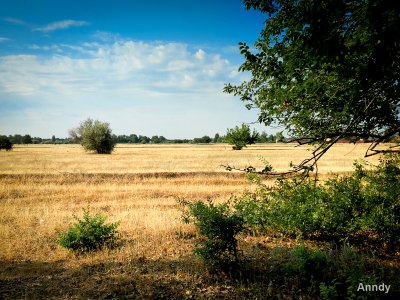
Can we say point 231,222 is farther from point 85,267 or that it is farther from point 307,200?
point 85,267

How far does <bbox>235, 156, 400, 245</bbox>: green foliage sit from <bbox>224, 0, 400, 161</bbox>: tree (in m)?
1.89

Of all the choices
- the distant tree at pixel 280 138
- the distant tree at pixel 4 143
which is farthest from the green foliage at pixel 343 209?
the distant tree at pixel 4 143

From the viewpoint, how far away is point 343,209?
7965 millimetres

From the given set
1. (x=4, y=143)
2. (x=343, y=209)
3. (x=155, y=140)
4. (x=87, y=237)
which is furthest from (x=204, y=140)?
(x=343, y=209)

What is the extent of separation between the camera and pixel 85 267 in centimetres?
734

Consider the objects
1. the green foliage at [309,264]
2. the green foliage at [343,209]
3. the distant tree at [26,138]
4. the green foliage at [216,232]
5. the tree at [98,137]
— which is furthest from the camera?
the distant tree at [26,138]

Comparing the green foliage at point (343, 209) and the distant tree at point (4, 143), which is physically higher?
the distant tree at point (4, 143)

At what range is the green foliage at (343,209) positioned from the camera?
24.9 feet

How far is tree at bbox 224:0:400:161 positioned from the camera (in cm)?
409

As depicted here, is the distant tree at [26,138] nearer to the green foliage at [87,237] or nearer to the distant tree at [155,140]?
the distant tree at [155,140]

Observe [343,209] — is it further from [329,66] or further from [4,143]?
[4,143]

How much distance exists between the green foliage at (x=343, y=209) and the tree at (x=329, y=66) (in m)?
1.89

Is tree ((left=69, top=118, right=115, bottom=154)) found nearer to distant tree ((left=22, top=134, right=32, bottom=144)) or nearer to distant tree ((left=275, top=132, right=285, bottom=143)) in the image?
distant tree ((left=275, top=132, right=285, bottom=143))

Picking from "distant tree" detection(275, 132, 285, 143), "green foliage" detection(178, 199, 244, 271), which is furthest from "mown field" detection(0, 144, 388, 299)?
"distant tree" detection(275, 132, 285, 143)
